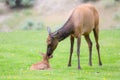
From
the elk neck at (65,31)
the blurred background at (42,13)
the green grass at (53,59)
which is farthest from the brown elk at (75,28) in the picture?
the blurred background at (42,13)

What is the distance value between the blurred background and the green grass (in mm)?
9723

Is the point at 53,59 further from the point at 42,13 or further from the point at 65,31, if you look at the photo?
the point at 42,13

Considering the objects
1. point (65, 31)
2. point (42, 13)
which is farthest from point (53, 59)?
point (42, 13)

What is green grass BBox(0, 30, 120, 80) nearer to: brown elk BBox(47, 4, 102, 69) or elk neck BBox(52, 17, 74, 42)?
brown elk BBox(47, 4, 102, 69)

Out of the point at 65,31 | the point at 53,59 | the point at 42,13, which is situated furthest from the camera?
the point at 42,13

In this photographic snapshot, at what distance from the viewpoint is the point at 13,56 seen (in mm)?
19844

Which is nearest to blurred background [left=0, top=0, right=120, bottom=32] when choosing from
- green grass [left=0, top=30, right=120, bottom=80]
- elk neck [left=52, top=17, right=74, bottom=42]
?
green grass [left=0, top=30, right=120, bottom=80]

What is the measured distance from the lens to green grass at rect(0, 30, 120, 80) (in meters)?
13.8

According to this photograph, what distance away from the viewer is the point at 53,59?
1928cm

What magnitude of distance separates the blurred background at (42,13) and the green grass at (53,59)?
31.9 ft

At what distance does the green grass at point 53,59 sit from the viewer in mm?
13836

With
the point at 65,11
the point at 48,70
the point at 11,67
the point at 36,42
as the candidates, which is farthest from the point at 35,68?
the point at 65,11

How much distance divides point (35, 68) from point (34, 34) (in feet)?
46.5

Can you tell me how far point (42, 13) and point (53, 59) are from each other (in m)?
23.6
